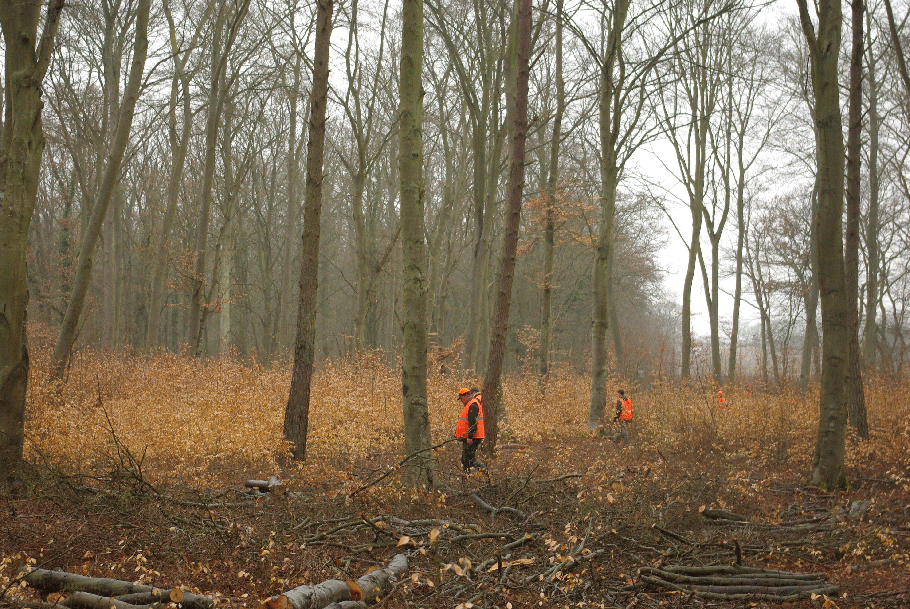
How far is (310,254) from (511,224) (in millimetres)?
3417

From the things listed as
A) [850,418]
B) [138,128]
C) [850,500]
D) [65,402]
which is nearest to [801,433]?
[850,418]

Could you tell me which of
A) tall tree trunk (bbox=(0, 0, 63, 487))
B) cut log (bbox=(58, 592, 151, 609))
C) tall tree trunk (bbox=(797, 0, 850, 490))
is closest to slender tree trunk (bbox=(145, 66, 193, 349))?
tall tree trunk (bbox=(0, 0, 63, 487))

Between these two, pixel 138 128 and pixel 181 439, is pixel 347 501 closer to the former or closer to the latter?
pixel 181 439

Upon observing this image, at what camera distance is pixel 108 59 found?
56.3 ft

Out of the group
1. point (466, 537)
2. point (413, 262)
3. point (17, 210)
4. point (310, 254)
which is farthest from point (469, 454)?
point (17, 210)

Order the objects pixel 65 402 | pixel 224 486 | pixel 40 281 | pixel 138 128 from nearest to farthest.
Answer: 1. pixel 224 486
2. pixel 65 402
3. pixel 138 128
4. pixel 40 281

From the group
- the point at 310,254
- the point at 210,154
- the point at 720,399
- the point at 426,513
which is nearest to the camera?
Result: the point at 426,513

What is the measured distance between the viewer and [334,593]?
12.7 feet

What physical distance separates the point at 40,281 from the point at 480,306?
19.3 metres

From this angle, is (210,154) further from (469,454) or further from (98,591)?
(98,591)

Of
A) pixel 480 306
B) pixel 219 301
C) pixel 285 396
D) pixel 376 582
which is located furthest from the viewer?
pixel 219 301

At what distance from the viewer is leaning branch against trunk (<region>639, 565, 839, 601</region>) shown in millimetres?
4602

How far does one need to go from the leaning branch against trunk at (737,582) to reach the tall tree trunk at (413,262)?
2699 mm

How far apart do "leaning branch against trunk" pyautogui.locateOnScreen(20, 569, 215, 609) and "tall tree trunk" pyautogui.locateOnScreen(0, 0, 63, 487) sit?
2.07 metres
